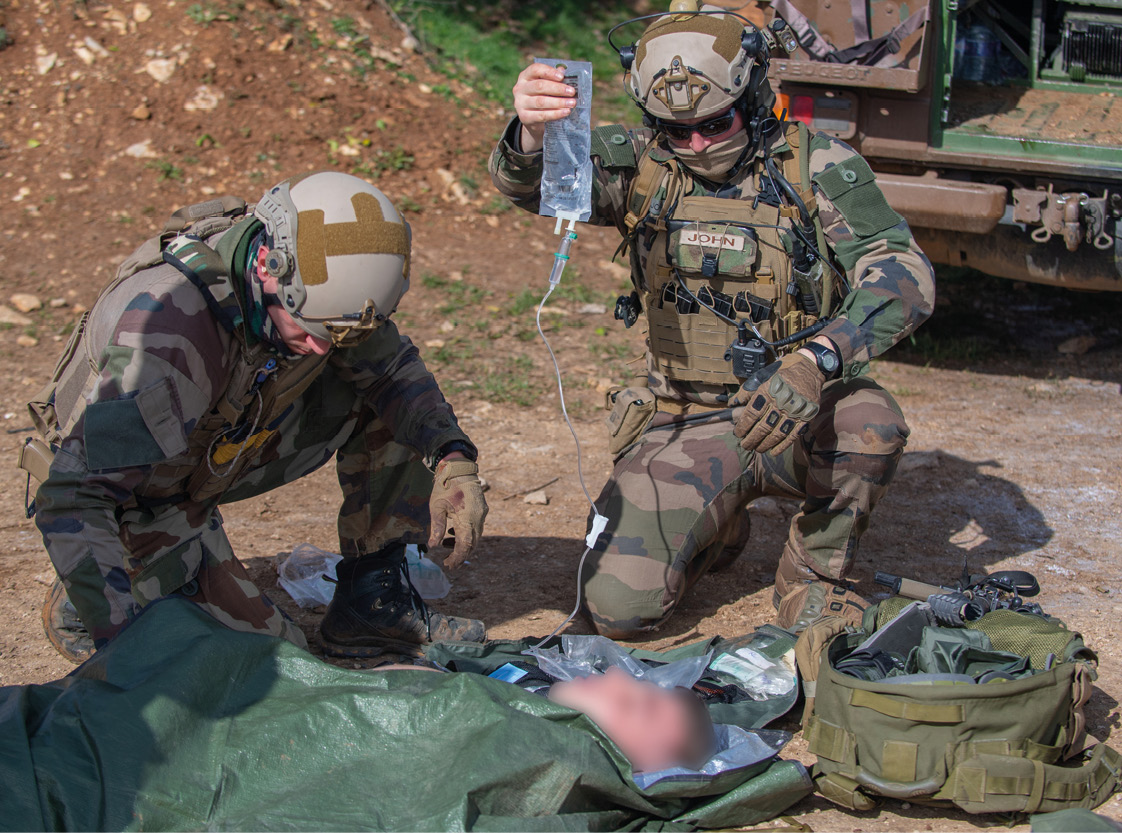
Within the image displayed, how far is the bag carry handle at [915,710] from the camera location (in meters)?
2.48

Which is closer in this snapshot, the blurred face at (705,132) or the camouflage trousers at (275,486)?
the camouflage trousers at (275,486)

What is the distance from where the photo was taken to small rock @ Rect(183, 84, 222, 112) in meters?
7.75

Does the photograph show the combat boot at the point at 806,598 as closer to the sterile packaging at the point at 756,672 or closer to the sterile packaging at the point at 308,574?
the sterile packaging at the point at 756,672

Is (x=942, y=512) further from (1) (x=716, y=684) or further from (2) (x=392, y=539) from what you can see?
(2) (x=392, y=539)

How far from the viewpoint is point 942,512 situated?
4.64 meters

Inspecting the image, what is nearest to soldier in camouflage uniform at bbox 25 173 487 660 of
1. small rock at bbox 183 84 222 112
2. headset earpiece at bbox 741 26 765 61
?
headset earpiece at bbox 741 26 765 61

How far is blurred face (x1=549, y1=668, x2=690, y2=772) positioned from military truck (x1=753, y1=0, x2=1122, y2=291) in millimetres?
3615

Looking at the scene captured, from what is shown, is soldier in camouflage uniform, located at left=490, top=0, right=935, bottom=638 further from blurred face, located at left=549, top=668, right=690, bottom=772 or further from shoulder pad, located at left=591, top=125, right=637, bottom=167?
blurred face, located at left=549, top=668, right=690, bottom=772

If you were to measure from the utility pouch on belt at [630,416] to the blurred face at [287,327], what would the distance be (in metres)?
1.37

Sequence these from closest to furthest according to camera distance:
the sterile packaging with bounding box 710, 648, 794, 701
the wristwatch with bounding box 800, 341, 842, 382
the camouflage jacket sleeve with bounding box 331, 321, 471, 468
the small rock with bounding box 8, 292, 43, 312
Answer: the sterile packaging with bounding box 710, 648, 794, 701 → the wristwatch with bounding box 800, 341, 842, 382 → the camouflage jacket sleeve with bounding box 331, 321, 471, 468 → the small rock with bounding box 8, 292, 43, 312

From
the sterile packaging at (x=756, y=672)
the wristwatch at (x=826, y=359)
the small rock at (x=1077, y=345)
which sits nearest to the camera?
the sterile packaging at (x=756, y=672)

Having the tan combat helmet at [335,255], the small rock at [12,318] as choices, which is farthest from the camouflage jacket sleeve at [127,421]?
the small rock at [12,318]

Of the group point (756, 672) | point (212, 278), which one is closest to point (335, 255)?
point (212, 278)

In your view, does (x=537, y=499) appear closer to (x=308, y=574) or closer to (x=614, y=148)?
(x=308, y=574)
